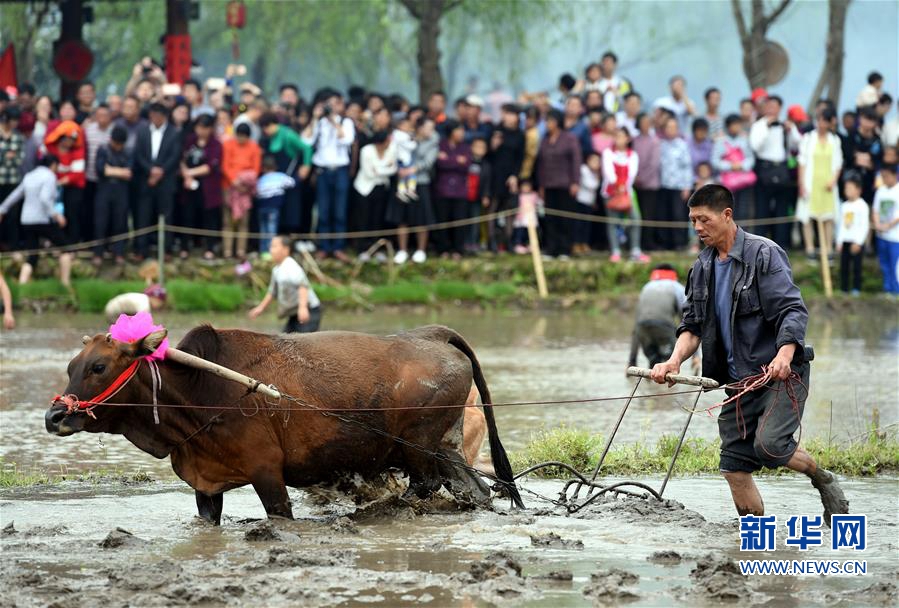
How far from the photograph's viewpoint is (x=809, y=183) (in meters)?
21.0

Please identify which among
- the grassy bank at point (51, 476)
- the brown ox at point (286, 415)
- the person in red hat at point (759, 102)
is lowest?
the grassy bank at point (51, 476)

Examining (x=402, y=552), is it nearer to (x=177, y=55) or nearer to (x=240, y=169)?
(x=240, y=169)

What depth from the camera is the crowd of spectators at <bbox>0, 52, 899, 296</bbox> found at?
19594 mm

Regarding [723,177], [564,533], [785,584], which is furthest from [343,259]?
[785,584]

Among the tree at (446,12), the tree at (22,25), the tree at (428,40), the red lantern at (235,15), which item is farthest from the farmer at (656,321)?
the tree at (22,25)

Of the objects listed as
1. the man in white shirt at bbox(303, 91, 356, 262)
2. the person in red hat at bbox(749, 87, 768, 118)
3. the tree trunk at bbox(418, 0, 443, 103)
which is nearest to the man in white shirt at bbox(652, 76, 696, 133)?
the person in red hat at bbox(749, 87, 768, 118)

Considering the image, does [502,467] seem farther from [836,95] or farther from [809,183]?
[836,95]

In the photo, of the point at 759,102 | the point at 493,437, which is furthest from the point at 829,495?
the point at 759,102

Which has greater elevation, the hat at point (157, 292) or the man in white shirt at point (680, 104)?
the man in white shirt at point (680, 104)

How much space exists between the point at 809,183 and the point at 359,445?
44.6 feet

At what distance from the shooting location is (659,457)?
416 inches

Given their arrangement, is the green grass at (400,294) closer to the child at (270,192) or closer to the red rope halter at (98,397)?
the child at (270,192)

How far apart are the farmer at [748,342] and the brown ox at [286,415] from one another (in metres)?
1.49

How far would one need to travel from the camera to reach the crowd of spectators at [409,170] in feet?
64.3
